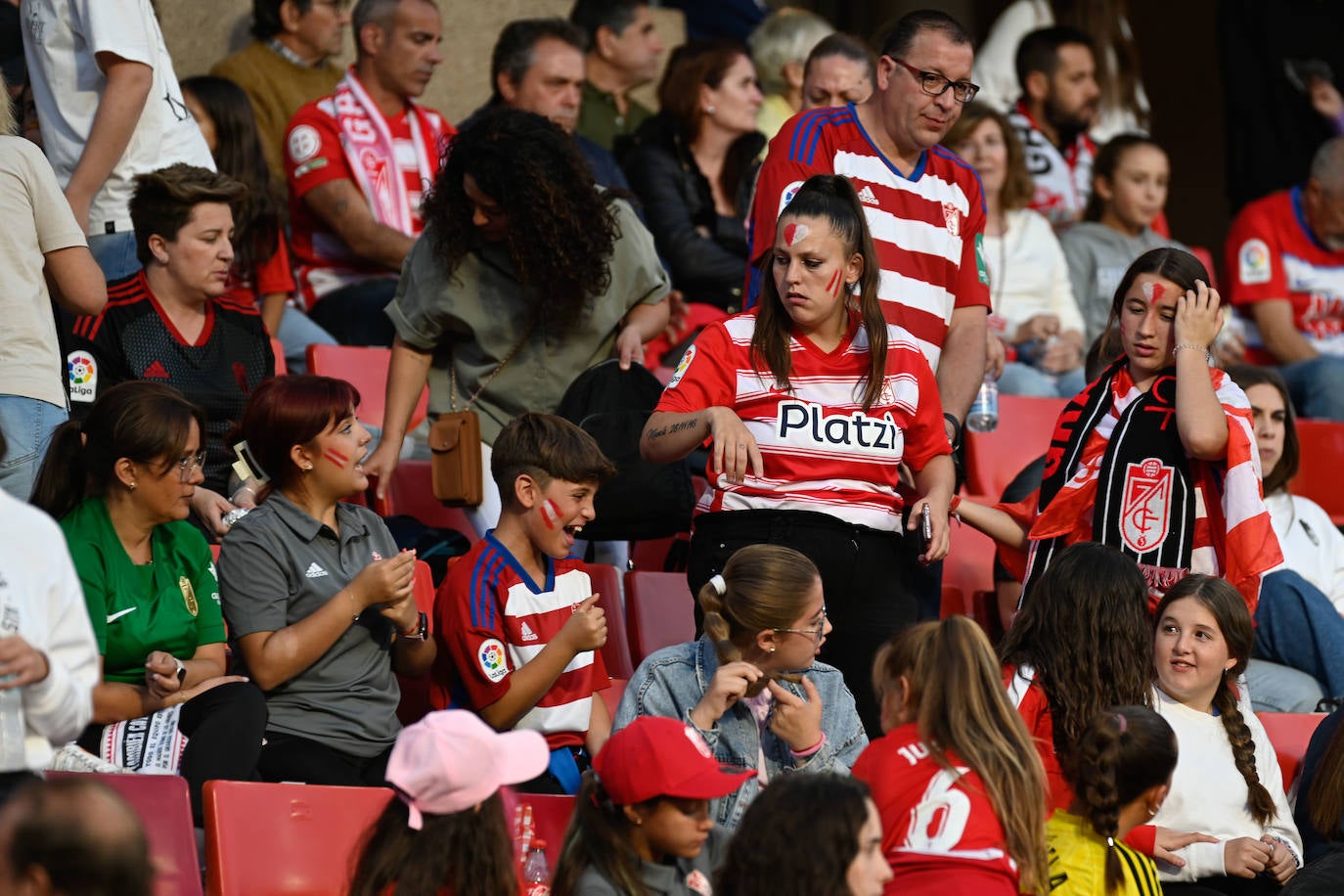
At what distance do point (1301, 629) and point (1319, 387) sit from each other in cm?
257

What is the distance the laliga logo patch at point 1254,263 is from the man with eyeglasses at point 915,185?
369cm

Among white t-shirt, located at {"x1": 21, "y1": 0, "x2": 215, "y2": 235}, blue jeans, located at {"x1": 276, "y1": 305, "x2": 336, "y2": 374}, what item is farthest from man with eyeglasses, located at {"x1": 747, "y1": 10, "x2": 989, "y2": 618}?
blue jeans, located at {"x1": 276, "y1": 305, "x2": 336, "y2": 374}

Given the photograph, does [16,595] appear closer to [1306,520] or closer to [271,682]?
[271,682]

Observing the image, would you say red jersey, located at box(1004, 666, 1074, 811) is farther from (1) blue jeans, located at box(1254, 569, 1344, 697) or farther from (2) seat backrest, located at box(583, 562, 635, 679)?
(1) blue jeans, located at box(1254, 569, 1344, 697)

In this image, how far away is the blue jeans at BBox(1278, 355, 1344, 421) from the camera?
7938 millimetres

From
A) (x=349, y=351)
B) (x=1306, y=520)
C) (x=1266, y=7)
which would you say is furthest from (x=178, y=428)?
(x=1266, y=7)

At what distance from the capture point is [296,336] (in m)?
6.48

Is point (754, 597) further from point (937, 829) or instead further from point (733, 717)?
point (937, 829)

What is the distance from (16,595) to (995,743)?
1.79 metres

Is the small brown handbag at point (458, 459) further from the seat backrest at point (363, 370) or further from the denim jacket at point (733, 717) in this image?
the denim jacket at point (733, 717)

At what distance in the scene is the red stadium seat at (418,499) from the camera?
224 inches

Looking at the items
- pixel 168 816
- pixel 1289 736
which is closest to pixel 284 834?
pixel 168 816

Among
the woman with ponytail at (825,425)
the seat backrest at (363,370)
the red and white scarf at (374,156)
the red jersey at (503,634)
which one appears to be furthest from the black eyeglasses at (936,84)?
the red and white scarf at (374,156)

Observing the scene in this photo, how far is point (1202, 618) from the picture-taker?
4.32 meters
